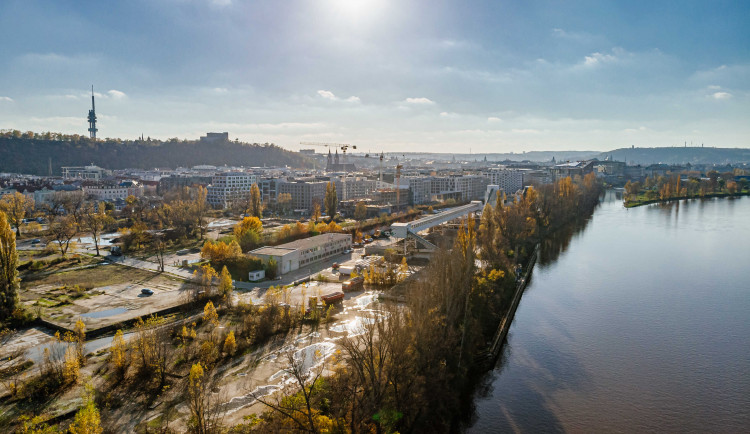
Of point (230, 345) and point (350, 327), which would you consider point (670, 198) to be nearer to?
point (350, 327)

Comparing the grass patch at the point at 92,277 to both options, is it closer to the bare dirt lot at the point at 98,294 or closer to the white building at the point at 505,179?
the bare dirt lot at the point at 98,294

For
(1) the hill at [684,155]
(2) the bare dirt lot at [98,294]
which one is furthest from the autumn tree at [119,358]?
(1) the hill at [684,155]

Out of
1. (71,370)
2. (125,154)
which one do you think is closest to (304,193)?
(71,370)

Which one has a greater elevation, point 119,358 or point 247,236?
point 247,236

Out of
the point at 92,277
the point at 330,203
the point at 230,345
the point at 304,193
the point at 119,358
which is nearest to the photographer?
the point at 119,358

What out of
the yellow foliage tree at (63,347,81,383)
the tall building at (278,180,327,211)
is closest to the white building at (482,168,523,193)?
the tall building at (278,180,327,211)

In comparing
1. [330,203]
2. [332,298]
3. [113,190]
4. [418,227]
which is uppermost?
[113,190]
